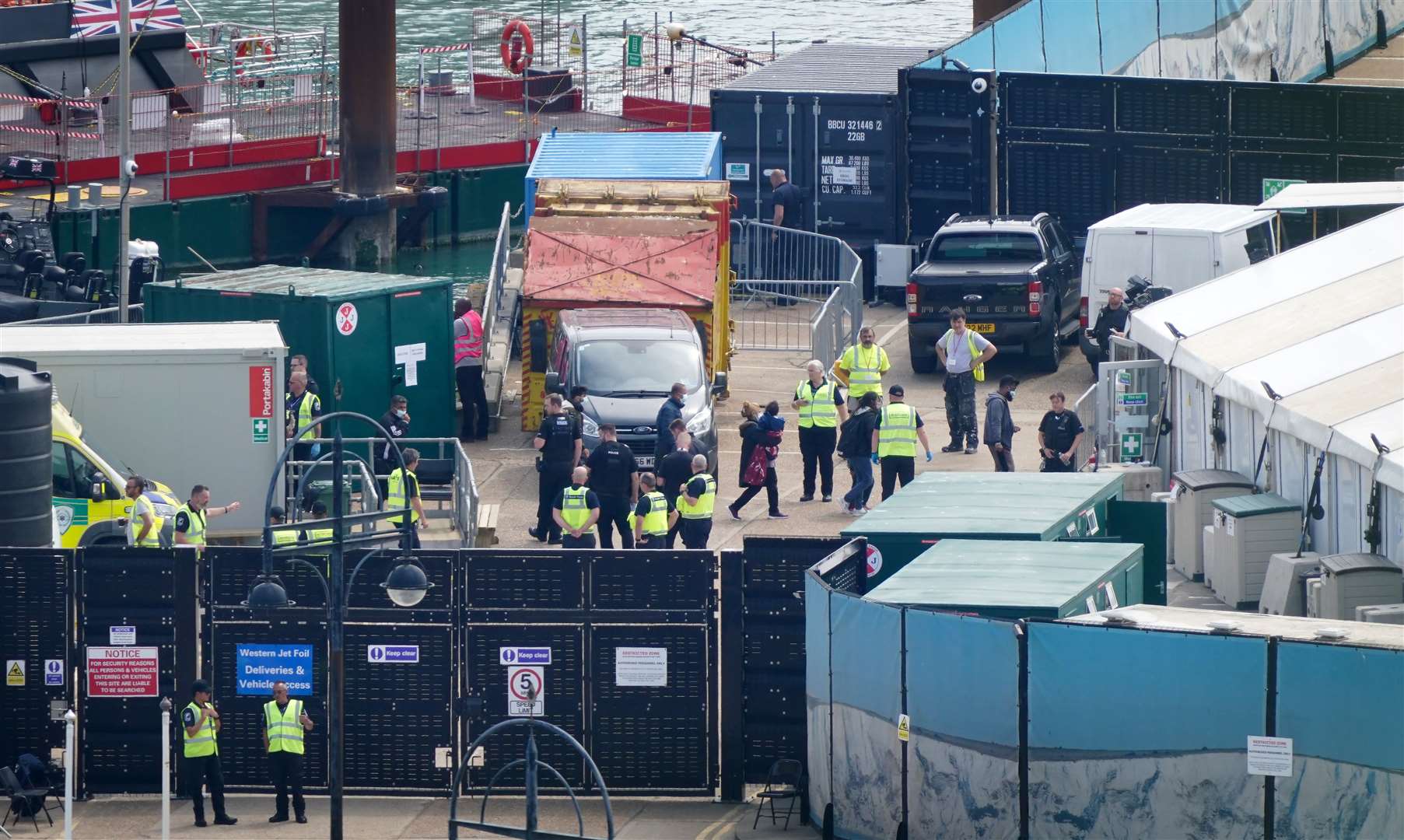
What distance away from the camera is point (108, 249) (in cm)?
3791

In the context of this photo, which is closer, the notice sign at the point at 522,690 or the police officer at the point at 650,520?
the notice sign at the point at 522,690

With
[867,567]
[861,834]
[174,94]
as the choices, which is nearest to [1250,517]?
[867,567]

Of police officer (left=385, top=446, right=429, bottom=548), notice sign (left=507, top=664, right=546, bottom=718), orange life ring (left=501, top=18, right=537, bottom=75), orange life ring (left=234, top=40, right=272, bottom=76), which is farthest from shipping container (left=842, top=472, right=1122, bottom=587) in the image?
orange life ring (left=501, top=18, right=537, bottom=75)

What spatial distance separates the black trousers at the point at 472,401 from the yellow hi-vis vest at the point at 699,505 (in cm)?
620

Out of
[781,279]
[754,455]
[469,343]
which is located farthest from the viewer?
[781,279]

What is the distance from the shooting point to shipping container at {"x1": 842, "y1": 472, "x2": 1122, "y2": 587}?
56.5 feet

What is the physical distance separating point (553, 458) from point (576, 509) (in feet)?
6.40

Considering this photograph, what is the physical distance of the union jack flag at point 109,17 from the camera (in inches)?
1923

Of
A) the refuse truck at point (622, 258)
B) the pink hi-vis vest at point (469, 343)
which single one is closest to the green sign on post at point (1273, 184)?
the refuse truck at point (622, 258)

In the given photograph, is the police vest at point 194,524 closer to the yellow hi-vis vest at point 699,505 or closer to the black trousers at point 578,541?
the black trousers at point 578,541

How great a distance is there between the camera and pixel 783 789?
55.4 feet

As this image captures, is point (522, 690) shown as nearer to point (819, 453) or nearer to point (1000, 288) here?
point (819, 453)

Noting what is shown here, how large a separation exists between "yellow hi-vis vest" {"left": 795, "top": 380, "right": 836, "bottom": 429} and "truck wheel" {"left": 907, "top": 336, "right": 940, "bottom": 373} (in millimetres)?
5478

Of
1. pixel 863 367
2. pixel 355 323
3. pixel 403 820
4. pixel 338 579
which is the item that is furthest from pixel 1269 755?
pixel 355 323
